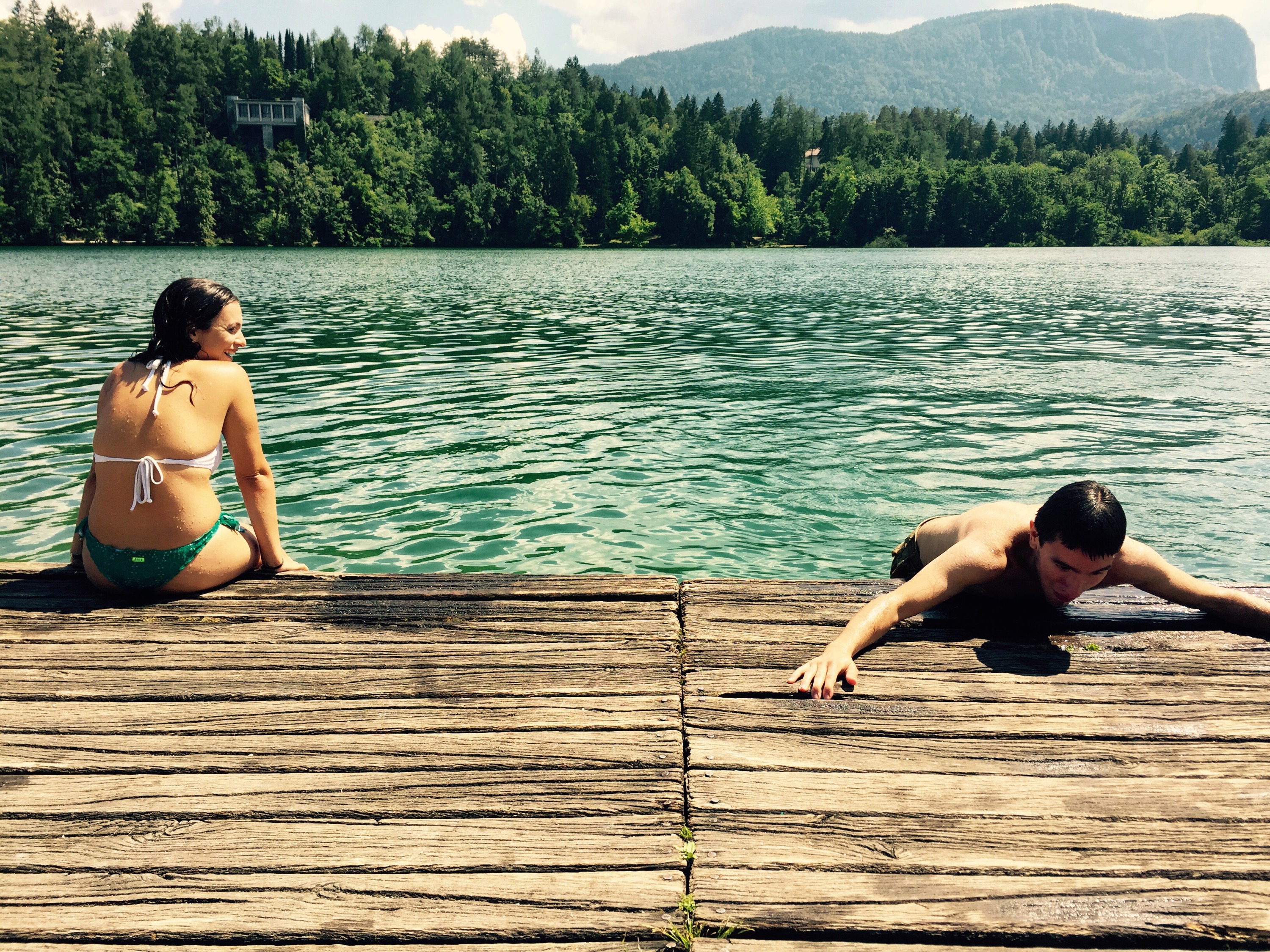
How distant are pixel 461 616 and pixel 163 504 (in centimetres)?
159

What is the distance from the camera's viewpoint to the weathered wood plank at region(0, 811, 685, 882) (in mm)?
2646

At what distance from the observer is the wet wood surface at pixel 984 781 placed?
2496 millimetres

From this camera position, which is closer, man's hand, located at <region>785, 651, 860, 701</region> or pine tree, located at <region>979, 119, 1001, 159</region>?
man's hand, located at <region>785, 651, 860, 701</region>

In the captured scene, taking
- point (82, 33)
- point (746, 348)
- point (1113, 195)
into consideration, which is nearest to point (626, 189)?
point (1113, 195)

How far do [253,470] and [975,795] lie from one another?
3811mm

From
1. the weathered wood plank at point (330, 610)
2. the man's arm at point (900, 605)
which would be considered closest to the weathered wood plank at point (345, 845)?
the man's arm at point (900, 605)

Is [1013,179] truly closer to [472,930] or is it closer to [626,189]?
[626,189]

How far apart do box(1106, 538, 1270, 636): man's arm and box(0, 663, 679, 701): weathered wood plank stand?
8.04 ft

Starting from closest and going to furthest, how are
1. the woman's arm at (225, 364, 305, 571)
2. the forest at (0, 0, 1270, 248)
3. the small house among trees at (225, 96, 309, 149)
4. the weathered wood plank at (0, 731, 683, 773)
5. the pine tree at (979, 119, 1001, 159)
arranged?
1. the weathered wood plank at (0, 731, 683, 773)
2. the woman's arm at (225, 364, 305, 571)
3. the forest at (0, 0, 1270, 248)
4. the small house among trees at (225, 96, 309, 149)
5. the pine tree at (979, 119, 1001, 159)

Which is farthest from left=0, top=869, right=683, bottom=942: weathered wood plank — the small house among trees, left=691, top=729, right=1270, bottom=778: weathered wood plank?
the small house among trees

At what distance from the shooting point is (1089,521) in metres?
3.90

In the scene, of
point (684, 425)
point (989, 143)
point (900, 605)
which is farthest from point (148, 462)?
point (989, 143)

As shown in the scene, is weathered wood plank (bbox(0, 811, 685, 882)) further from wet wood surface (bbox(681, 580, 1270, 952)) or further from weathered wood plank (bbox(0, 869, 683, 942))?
wet wood surface (bbox(681, 580, 1270, 952))

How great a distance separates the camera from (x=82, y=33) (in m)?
121
